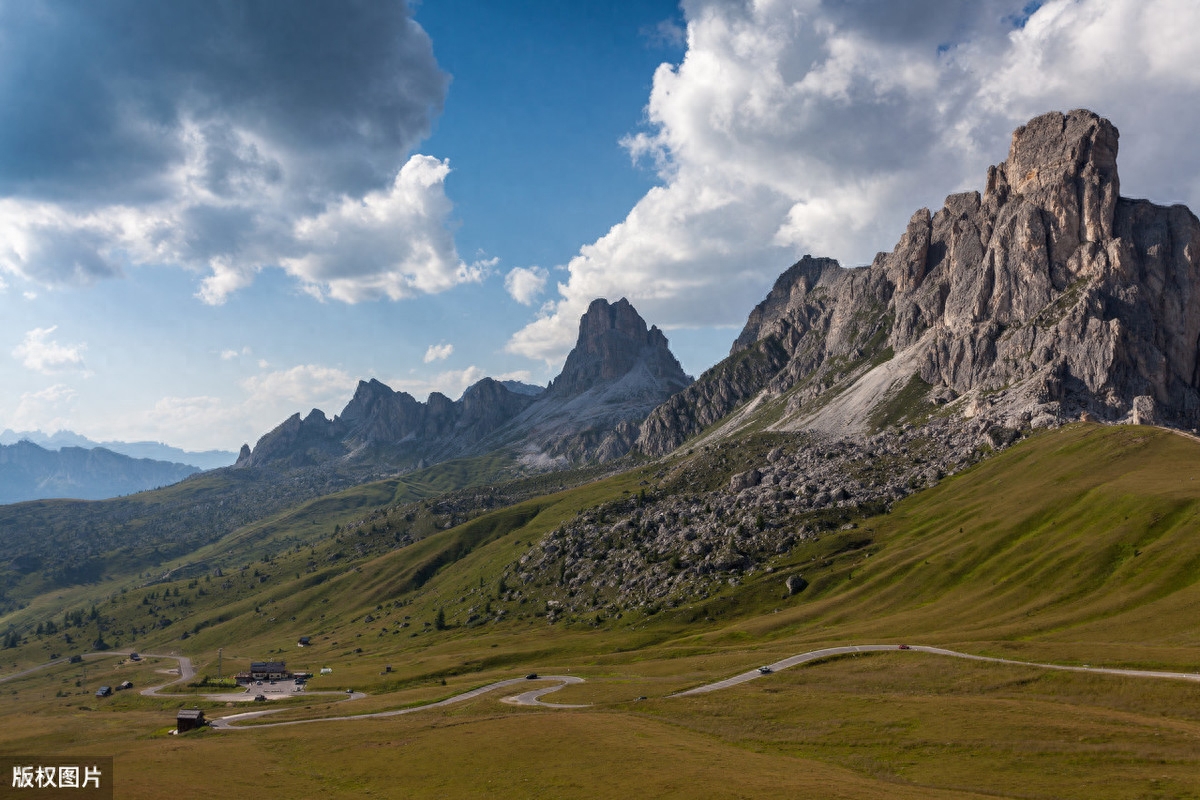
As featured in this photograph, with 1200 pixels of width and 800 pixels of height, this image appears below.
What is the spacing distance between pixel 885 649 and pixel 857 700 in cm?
3449

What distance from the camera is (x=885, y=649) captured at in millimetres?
120688

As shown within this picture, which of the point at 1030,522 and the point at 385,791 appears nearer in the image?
the point at 385,791

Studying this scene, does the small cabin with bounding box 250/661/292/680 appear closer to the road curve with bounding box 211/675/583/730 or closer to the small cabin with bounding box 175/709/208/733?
the road curve with bounding box 211/675/583/730

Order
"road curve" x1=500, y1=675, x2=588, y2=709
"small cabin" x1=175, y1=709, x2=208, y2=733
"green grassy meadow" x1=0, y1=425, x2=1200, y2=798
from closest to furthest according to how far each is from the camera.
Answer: "green grassy meadow" x1=0, y1=425, x2=1200, y2=798
"road curve" x1=500, y1=675, x2=588, y2=709
"small cabin" x1=175, y1=709, x2=208, y2=733

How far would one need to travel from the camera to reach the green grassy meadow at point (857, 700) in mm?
65125

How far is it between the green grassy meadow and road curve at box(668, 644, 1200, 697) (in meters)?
3.03

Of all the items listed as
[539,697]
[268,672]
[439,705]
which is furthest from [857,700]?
[268,672]

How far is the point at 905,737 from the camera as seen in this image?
244 ft

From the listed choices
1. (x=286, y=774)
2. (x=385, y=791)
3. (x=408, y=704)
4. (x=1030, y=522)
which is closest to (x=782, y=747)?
(x=385, y=791)

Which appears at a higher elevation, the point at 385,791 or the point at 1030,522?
the point at 1030,522

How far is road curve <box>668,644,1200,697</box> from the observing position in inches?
3430

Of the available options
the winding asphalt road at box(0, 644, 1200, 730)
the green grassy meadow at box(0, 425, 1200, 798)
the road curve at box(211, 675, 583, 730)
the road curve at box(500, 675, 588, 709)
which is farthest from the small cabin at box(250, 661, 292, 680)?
the road curve at box(500, 675, 588, 709)

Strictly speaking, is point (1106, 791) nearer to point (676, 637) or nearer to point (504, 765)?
point (504, 765)

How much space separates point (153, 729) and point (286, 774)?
69.8 metres
